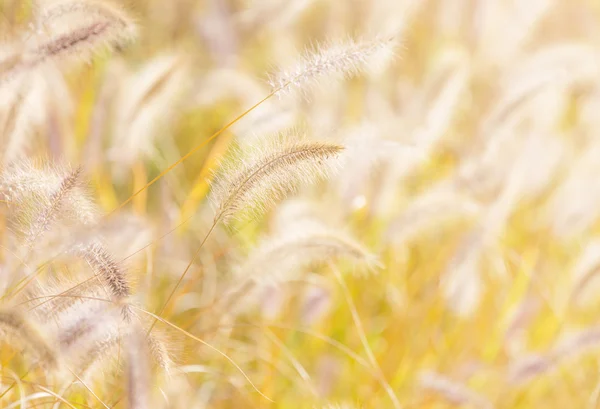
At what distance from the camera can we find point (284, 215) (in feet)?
5.95

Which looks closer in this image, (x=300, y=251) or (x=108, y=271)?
(x=108, y=271)

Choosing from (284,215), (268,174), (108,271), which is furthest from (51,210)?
(284,215)

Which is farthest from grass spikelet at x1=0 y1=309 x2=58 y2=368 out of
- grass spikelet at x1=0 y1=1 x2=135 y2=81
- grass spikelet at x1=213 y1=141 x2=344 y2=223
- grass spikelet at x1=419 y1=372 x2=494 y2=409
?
grass spikelet at x1=419 y1=372 x2=494 y2=409

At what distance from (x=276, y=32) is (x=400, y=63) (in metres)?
0.91

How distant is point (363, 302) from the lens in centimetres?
236

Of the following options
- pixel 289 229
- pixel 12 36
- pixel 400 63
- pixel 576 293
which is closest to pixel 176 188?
pixel 289 229

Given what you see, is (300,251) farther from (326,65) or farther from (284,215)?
(326,65)

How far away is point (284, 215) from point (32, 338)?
1004 mm

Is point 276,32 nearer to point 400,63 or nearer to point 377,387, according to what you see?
point 400,63

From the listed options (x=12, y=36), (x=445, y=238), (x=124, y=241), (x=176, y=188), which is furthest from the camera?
(x=445, y=238)

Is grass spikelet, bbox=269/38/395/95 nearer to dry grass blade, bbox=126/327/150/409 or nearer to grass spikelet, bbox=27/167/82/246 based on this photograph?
grass spikelet, bbox=27/167/82/246

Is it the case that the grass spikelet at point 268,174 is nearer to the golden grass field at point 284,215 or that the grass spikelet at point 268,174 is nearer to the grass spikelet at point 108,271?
the golden grass field at point 284,215

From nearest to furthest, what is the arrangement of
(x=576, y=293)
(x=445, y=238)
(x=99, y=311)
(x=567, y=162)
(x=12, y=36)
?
1. (x=99, y=311)
2. (x=12, y=36)
3. (x=576, y=293)
4. (x=445, y=238)
5. (x=567, y=162)

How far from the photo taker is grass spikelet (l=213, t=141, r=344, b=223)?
1.14 meters
